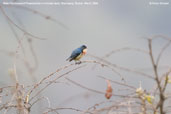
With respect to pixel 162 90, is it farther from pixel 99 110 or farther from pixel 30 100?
pixel 30 100

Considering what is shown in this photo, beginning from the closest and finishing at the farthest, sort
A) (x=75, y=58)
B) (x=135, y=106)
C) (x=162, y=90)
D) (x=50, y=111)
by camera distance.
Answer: (x=162, y=90) → (x=135, y=106) → (x=50, y=111) → (x=75, y=58)

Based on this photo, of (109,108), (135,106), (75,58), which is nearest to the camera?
(109,108)

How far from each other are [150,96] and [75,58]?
191 inches

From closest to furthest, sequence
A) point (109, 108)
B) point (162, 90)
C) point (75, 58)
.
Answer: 1. point (162, 90)
2. point (109, 108)
3. point (75, 58)

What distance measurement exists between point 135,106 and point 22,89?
0.84 metres

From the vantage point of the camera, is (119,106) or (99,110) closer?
(99,110)

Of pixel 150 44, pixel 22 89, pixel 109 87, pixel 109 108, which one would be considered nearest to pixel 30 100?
pixel 22 89

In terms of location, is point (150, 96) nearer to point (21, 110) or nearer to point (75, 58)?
point (21, 110)

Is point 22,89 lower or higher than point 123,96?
higher

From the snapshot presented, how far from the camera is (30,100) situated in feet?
8.04

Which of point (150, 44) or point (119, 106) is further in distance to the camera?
point (119, 106)

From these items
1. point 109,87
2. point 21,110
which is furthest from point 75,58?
point 21,110

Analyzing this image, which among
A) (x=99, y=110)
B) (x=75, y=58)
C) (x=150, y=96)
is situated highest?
(x=75, y=58)

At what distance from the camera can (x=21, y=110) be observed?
2.10 m
